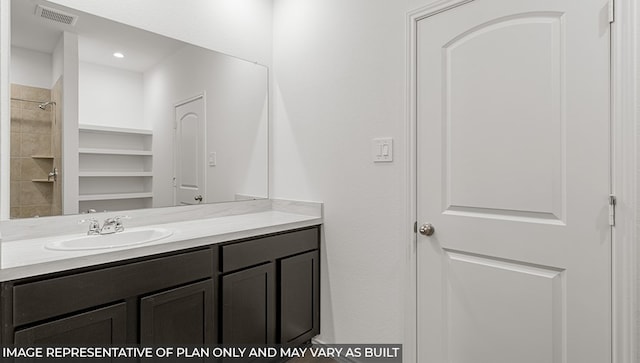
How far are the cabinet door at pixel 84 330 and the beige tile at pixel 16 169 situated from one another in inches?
30.4

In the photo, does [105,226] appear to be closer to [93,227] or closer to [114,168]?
[93,227]

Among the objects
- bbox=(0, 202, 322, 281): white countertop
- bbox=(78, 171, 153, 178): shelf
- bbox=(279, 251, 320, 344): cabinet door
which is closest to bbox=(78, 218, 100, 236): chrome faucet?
bbox=(0, 202, 322, 281): white countertop

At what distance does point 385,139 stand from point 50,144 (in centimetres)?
168

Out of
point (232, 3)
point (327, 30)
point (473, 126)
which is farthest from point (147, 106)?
point (473, 126)

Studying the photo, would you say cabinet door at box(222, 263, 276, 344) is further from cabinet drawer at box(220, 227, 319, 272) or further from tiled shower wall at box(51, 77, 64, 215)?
tiled shower wall at box(51, 77, 64, 215)

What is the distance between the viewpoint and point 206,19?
84.7 inches

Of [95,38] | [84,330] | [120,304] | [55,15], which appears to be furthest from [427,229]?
[55,15]

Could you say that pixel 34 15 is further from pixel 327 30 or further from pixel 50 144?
pixel 327 30

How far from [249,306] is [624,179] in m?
1.69

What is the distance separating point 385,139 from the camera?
1.85m

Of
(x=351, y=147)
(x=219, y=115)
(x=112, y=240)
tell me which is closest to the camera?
(x=112, y=240)

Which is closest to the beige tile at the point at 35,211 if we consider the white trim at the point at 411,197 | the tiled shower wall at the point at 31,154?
the tiled shower wall at the point at 31,154

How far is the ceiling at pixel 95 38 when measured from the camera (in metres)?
1.56

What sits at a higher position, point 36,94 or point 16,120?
point 36,94
